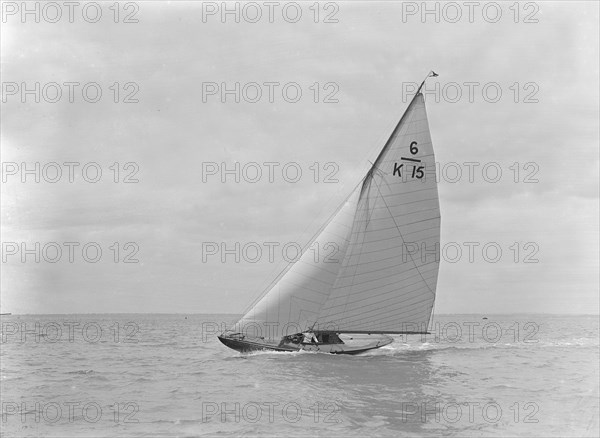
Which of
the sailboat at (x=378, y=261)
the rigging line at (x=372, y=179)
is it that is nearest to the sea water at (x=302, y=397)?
the sailboat at (x=378, y=261)

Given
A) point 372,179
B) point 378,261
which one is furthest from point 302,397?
point 372,179

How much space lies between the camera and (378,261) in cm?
3156

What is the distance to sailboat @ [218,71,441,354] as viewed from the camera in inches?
1236

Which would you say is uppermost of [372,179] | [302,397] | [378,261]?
[372,179]

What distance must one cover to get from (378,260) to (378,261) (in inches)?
2.1

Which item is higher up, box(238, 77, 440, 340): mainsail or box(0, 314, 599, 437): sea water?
box(238, 77, 440, 340): mainsail

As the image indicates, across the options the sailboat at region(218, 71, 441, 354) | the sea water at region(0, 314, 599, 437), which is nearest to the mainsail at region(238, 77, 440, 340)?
the sailboat at region(218, 71, 441, 354)

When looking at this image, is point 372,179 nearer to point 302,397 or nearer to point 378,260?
point 378,260

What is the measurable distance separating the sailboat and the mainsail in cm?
5

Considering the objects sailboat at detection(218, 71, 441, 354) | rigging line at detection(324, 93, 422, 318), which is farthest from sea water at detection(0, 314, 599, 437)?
rigging line at detection(324, 93, 422, 318)

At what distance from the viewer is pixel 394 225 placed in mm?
31578

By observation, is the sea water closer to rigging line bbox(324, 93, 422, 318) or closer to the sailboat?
the sailboat

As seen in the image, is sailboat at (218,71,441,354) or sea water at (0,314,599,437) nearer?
sea water at (0,314,599,437)

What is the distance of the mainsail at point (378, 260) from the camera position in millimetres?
31391
